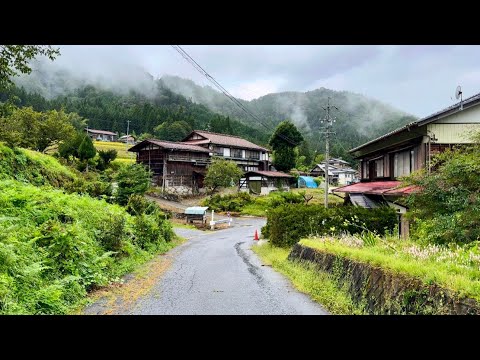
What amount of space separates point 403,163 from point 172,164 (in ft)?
93.0

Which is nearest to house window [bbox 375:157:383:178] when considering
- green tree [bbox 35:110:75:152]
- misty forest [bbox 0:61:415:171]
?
green tree [bbox 35:110:75:152]

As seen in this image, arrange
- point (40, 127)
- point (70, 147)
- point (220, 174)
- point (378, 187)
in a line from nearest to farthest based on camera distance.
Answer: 1. point (378, 187)
2. point (40, 127)
3. point (70, 147)
4. point (220, 174)

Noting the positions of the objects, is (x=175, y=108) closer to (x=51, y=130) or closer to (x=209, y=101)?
(x=209, y=101)

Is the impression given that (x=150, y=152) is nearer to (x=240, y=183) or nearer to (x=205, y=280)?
(x=240, y=183)

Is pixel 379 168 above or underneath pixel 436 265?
above

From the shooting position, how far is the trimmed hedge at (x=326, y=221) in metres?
13.7

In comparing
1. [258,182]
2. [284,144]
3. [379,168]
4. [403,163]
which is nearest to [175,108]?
[284,144]

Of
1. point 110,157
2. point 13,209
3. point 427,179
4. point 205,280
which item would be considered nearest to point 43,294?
point 13,209

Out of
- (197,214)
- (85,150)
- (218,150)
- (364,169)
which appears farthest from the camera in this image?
(218,150)

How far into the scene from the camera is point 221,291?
7781mm

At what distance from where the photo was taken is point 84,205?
1145 centimetres

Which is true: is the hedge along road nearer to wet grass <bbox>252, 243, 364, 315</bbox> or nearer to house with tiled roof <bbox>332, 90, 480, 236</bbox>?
wet grass <bbox>252, 243, 364, 315</bbox>

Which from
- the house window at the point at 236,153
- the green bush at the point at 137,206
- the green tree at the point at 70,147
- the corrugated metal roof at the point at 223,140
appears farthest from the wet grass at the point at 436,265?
the house window at the point at 236,153

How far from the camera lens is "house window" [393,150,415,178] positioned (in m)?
16.7
